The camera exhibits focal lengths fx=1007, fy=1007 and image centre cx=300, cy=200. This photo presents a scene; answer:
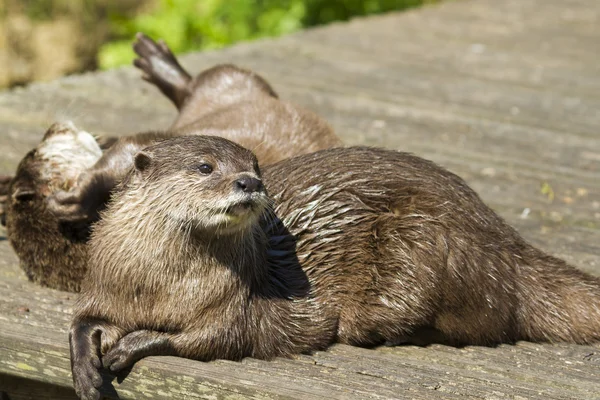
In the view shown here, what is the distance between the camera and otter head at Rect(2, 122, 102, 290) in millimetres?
3549

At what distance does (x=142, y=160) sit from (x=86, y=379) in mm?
645

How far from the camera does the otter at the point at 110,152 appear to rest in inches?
139

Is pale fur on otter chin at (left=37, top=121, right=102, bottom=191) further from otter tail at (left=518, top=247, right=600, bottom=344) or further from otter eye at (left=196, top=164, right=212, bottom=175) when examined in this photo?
otter tail at (left=518, top=247, right=600, bottom=344)

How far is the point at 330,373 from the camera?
9.55 feet

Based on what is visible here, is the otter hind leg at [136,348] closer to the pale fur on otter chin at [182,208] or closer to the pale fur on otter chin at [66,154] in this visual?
the pale fur on otter chin at [182,208]

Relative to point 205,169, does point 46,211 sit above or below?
below

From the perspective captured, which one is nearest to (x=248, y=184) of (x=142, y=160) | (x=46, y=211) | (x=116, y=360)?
(x=142, y=160)

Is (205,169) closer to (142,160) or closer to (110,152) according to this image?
(142,160)

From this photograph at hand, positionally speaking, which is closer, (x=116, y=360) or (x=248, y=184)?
(x=248, y=184)

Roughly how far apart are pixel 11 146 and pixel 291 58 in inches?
92.8

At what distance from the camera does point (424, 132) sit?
5.44m

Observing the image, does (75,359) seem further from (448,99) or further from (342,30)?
(342,30)

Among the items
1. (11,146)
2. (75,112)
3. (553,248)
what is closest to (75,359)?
(553,248)

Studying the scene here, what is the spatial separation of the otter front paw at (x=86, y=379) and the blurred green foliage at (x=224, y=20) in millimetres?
6078
